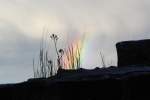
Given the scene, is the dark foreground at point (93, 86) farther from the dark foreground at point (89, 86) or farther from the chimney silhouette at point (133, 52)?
the chimney silhouette at point (133, 52)

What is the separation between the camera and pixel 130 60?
655 inches

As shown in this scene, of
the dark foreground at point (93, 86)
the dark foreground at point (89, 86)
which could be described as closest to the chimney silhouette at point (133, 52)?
the dark foreground at point (89, 86)

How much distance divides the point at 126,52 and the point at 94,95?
421cm

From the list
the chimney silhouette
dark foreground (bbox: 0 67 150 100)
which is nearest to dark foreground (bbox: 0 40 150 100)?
dark foreground (bbox: 0 67 150 100)

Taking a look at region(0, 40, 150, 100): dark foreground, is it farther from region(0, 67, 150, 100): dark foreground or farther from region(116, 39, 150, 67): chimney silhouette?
region(116, 39, 150, 67): chimney silhouette

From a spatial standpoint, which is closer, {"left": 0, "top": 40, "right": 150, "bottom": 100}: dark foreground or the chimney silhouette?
{"left": 0, "top": 40, "right": 150, "bottom": 100}: dark foreground

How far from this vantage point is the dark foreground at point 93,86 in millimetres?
12320

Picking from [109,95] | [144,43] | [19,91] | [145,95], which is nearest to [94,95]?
[109,95]

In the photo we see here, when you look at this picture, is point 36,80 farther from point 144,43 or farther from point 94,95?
point 144,43

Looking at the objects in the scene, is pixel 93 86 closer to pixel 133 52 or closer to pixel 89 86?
pixel 89 86

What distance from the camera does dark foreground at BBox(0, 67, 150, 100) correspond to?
1232 cm

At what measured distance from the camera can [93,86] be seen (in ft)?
41.8

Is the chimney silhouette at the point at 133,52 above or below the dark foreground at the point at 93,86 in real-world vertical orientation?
above

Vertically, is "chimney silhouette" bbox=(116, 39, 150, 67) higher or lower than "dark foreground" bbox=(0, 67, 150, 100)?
higher
